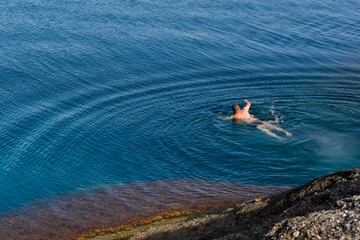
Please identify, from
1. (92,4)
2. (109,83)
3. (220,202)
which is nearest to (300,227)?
(220,202)

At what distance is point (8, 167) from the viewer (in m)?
20.5

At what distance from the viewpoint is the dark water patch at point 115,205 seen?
17016 millimetres

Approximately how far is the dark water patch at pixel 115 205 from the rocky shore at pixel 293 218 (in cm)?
258

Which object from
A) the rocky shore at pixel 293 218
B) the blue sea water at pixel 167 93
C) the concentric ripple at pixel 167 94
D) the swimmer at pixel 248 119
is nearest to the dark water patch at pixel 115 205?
the concentric ripple at pixel 167 94

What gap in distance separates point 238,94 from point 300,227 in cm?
1598

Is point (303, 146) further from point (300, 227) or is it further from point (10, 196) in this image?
point (10, 196)

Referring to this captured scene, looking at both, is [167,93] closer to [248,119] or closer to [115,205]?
[248,119]

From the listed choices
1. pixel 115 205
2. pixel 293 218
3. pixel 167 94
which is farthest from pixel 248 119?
pixel 293 218

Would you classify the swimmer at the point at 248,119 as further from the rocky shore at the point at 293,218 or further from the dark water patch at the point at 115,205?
the rocky shore at the point at 293,218

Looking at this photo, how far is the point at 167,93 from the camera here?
89.3ft

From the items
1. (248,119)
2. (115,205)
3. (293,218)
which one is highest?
(293,218)

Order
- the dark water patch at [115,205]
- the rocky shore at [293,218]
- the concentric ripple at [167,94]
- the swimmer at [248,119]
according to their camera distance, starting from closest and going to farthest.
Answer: the rocky shore at [293,218], the dark water patch at [115,205], the concentric ripple at [167,94], the swimmer at [248,119]

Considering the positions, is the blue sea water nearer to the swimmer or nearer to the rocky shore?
the swimmer

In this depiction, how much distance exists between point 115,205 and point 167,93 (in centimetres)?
1081
